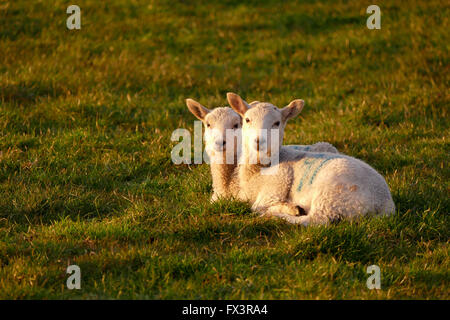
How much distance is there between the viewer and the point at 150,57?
35.2 feet

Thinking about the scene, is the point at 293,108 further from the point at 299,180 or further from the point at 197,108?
the point at 197,108

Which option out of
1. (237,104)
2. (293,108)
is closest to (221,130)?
(237,104)

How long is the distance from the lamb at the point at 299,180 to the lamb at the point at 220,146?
0.30ft

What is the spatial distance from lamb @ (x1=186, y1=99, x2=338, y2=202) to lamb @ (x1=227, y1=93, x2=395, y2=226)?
0.30ft

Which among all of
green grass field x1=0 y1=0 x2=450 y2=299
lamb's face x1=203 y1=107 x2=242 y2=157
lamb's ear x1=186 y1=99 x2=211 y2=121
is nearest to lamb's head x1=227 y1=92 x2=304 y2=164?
lamb's face x1=203 y1=107 x2=242 y2=157

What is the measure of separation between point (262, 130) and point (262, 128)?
0.02m

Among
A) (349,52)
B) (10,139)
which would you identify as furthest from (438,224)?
(349,52)

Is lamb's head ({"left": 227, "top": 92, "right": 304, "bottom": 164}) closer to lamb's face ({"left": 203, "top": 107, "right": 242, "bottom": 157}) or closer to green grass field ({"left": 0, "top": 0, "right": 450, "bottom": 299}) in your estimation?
lamb's face ({"left": 203, "top": 107, "right": 242, "bottom": 157})

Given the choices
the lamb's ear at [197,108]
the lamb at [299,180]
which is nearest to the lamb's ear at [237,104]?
the lamb at [299,180]

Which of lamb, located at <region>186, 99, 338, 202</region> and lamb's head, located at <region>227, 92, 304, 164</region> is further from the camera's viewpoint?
lamb, located at <region>186, 99, 338, 202</region>

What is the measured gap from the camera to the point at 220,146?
220 inches

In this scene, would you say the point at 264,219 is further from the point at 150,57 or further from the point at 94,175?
the point at 150,57

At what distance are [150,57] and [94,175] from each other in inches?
185

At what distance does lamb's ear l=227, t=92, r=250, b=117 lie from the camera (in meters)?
5.51
